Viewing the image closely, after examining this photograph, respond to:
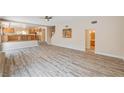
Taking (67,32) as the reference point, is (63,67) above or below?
below

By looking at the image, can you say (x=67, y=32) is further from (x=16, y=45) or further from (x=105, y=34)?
(x=105, y=34)

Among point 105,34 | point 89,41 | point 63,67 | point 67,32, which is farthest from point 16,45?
point 105,34

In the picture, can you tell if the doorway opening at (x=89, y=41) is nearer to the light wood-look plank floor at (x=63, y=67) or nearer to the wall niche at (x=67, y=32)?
the wall niche at (x=67, y=32)

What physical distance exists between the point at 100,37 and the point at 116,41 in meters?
1.21

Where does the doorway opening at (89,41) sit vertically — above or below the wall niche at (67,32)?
below

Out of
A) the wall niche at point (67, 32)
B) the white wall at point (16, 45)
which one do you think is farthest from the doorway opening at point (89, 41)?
the white wall at point (16, 45)

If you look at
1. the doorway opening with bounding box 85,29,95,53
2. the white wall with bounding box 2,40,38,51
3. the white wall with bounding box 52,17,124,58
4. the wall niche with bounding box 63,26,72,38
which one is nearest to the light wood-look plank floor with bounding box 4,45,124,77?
the white wall with bounding box 52,17,124,58

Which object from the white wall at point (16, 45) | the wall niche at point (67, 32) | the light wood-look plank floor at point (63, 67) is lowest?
the light wood-look plank floor at point (63, 67)

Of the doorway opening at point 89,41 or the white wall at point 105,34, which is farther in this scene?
the doorway opening at point 89,41

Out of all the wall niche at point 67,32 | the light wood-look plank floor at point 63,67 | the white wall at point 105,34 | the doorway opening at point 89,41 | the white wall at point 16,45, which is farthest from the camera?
the wall niche at point 67,32

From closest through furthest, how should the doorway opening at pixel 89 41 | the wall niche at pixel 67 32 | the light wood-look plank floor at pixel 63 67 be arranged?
the light wood-look plank floor at pixel 63 67 → the doorway opening at pixel 89 41 → the wall niche at pixel 67 32

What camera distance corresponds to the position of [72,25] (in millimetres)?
10914
